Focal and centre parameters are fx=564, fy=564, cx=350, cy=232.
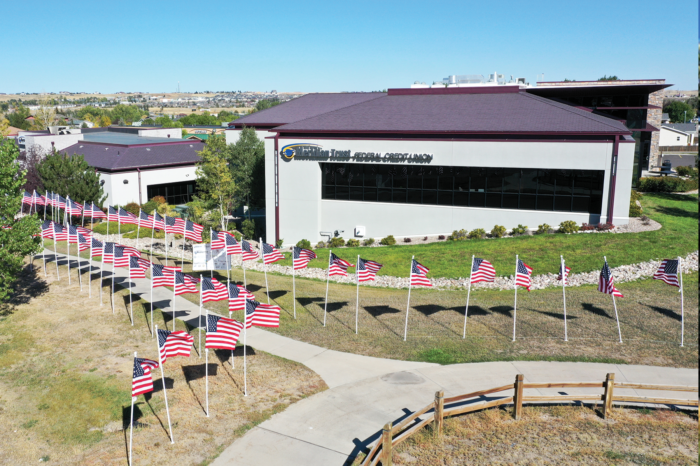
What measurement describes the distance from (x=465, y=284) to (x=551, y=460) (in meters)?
15.8

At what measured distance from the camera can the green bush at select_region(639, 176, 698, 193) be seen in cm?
4716

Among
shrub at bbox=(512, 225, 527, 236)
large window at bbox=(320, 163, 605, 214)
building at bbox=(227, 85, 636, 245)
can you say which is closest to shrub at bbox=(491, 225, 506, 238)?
shrub at bbox=(512, 225, 527, 236)

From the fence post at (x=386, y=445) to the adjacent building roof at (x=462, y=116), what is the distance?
2623 cm

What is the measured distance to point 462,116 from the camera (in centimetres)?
3869

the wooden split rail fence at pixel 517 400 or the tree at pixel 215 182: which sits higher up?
the tree at pixel 215 182

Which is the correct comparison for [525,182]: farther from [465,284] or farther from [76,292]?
[76,292]

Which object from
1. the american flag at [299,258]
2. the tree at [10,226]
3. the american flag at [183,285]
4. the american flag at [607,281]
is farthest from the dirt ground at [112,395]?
the american flag at [607,281]

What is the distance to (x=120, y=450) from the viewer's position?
14.2m

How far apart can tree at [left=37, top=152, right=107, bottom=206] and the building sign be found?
1725cm

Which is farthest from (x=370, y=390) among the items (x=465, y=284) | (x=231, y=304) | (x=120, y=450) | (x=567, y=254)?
(x=567, y=254)

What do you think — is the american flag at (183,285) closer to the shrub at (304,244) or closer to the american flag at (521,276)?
the american flag at (521,276)

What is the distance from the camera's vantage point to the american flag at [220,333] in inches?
645

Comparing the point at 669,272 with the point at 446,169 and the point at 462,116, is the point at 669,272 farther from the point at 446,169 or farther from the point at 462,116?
the point at 462,116

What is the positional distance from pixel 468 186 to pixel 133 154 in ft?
106
